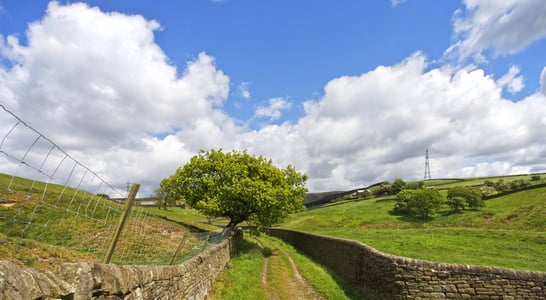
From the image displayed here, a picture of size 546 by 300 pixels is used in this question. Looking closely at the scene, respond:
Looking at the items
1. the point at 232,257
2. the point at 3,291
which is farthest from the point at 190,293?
the point at 232,257

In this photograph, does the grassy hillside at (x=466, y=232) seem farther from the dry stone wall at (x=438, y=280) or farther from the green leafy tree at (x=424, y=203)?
the dry stone wall at (x=438, y=280)

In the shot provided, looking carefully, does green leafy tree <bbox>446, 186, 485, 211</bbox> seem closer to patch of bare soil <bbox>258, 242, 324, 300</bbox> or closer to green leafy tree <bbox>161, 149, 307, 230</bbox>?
green leafy tree <bbox>161, 149, 307, 230</bbox>

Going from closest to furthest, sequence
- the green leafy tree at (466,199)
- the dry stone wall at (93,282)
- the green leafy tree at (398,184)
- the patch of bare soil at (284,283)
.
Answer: the dry stone wall at (93,282), the patch of bare soil at (284,283), the green leafy tree at (466,199), the green leafy tree at (398,184)

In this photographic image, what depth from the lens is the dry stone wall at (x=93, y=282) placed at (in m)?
2.73

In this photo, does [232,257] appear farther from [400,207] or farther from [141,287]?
[400,207]

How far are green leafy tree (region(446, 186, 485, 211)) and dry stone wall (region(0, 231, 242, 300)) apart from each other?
166ft

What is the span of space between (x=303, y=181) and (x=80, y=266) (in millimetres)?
29569

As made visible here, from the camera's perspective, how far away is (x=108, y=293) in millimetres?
4484

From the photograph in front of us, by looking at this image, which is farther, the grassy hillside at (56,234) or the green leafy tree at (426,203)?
the green leafy tree at (426,203)

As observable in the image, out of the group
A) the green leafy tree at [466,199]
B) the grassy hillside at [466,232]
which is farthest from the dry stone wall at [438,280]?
the green leafy tree at [466,199]

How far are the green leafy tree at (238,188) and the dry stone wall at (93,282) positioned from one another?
709 inches

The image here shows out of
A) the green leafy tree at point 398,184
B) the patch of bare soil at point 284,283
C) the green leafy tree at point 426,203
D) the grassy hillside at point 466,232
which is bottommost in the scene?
the patch of bare soil at point 284,283

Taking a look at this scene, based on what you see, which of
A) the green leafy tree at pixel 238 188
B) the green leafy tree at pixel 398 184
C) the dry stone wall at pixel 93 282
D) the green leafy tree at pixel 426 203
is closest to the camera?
the dry stone wall at pixel 93 282

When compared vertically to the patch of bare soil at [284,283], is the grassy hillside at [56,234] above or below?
above
